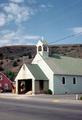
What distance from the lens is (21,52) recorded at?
186 metres

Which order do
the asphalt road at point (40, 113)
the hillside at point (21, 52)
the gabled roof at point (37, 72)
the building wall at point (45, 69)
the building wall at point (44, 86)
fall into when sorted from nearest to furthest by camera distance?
the asphalt road at point (40, 113)
the building wall at point (44, 86)
the gabled roof at point (37, 72)
the building wall at point (45, 69)
the hillside at point (21, 52)

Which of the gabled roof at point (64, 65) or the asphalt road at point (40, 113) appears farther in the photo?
the gabled roof at point (64, 65)

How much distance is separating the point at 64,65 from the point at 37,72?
252 inches

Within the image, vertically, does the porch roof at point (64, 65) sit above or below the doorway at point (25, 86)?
above

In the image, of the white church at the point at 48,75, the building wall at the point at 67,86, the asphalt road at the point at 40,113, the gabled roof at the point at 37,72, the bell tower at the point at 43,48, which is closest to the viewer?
the asphalt road at the point at 40,113

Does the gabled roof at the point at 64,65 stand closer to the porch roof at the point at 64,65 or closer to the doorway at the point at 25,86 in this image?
the porch roof at the point at 64,65

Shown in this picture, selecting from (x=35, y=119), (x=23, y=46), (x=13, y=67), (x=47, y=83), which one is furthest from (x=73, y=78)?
(x=23, y=46)

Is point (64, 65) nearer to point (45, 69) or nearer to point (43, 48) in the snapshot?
A: point (45, 69)

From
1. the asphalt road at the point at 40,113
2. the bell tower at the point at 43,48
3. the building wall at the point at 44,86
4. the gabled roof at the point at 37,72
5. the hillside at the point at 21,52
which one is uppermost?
the hillside at the point at 21,52

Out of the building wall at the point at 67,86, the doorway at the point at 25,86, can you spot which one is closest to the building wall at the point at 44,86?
the building wall at the point at 67,86

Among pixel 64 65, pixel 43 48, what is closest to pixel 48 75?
pixel 64 65

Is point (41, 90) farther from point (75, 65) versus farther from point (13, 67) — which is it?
point (13, 67)

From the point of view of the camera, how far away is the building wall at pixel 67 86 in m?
60.8

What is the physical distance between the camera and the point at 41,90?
2377 inches
